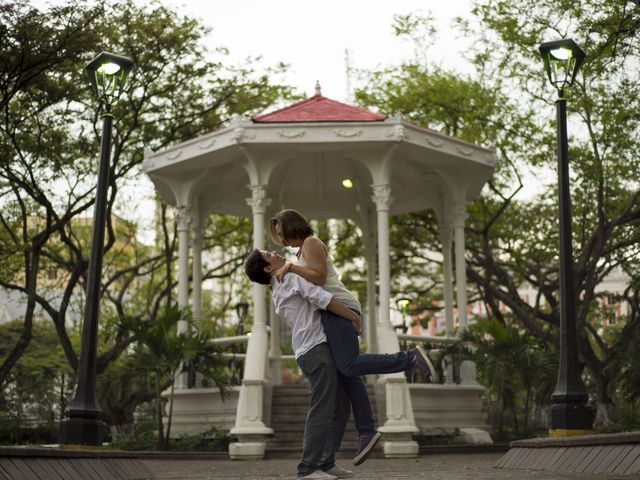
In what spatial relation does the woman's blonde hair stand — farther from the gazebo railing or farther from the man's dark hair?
the gazebo railing

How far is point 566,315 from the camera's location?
11.1 metres

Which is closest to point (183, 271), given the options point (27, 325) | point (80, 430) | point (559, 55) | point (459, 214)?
point (27, 325)

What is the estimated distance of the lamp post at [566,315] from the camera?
34.5 ft

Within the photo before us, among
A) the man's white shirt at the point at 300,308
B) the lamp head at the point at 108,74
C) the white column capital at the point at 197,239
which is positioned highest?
the lamp head at the point at 108,74

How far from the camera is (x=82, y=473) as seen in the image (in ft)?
24.5

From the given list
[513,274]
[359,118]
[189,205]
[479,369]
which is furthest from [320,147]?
[513,274]

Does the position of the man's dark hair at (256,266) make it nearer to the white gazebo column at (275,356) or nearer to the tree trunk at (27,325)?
the white gazebo column at (275,356)

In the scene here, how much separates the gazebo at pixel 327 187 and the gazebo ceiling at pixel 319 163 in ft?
0.07

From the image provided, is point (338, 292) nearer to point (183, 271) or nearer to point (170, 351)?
point (170, 351)

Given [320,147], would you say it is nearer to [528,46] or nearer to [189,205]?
[189,205]

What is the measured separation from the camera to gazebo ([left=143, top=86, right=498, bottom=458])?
15508 millimetres

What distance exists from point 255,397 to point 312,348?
30.3 feet

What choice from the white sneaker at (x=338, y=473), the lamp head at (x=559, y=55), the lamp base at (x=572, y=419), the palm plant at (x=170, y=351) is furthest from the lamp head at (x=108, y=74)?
the white sneaker at (x=338, y=473)

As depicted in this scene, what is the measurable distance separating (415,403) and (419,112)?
32.2 ft
